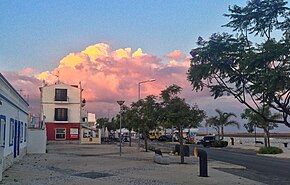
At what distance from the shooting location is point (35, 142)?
118ft

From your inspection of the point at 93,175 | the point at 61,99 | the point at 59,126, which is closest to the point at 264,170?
the point at 93,175

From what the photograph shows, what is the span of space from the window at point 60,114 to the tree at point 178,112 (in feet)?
131

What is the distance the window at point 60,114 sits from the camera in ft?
203

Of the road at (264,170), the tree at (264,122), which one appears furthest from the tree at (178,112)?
the tree at (264,122)

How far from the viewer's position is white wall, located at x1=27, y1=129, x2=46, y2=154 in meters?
35.6

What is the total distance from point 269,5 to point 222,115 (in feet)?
163

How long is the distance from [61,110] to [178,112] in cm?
4166

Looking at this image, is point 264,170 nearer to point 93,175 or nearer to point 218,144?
point 93,175

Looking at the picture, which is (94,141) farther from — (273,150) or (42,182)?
(42,182)

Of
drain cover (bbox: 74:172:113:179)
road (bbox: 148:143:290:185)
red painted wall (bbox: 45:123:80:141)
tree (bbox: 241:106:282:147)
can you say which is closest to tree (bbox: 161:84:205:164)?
road (bbox: 148:143:290:185)

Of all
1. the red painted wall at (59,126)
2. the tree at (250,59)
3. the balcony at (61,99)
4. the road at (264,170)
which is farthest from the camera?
the balcony at (61,99)

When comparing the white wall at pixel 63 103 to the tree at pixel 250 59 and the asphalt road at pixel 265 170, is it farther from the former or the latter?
the tree at pixel 250 59

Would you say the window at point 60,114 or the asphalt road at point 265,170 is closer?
the asphalt road at point 265,170

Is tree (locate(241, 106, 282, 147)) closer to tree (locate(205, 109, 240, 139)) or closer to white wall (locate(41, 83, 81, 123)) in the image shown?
tree (locate(205, 109, 240, 139))
